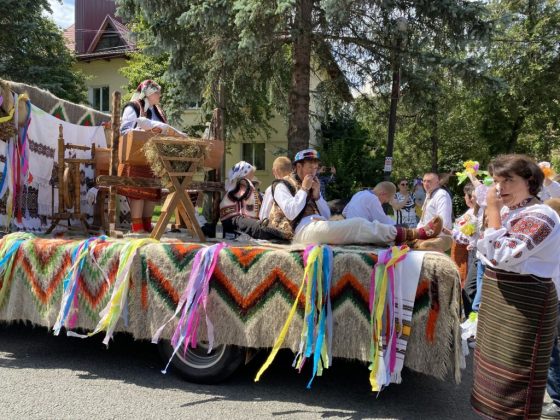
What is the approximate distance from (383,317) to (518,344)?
2.69 feet

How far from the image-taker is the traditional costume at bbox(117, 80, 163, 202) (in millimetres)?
5016

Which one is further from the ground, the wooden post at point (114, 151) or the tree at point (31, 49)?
the tree at point (31, 49)

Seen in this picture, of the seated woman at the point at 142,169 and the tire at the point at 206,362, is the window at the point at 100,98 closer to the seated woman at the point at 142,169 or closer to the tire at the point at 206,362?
the seated woman at the point at 142,169

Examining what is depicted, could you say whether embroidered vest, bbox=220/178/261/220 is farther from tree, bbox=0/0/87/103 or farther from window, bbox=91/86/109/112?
window, bbox=91/86/109/112

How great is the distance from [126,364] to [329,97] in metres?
10.5

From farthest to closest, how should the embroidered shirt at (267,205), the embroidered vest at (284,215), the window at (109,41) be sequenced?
1. the window at (109,41)
2. the embroidered shirt at (267,205)
3. the embroidered vest at (284,215)

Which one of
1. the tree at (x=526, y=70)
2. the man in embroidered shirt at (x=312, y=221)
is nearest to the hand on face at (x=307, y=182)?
the man in embroidered shirt at (x=312, y=221)

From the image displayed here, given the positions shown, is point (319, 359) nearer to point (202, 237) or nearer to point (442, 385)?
point (442, 385)

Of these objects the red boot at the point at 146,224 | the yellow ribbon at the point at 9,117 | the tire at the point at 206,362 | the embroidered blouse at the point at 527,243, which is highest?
the yellow ribbon at the point at 9,117

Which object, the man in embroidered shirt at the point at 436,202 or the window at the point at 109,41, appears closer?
the man in embroidered shirt at the point at 436,202

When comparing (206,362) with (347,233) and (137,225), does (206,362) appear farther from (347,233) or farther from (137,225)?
(137,225)

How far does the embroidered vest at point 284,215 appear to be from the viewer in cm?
449

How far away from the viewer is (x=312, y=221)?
4.18 meters

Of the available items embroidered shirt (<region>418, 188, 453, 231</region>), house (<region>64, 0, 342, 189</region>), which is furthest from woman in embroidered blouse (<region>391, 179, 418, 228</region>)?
house (<region>64, 0, 342, 189</region>)
